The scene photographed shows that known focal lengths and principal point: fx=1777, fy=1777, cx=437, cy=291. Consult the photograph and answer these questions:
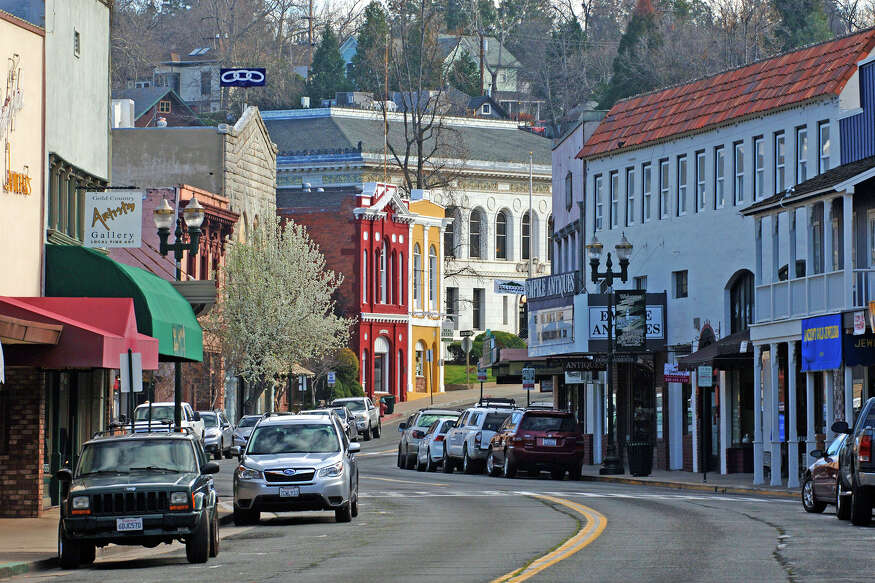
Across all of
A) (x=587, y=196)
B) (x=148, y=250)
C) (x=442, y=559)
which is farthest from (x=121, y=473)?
(x=148, y=250)

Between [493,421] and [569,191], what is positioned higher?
[569,191]

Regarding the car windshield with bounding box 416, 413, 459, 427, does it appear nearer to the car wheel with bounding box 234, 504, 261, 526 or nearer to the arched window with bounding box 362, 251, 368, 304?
the car wheel with bounding box 234, 504, 261, 526

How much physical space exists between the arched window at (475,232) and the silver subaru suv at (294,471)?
8439 cm

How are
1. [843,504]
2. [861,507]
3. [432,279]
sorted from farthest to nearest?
[432,279]
[843,504]
[861,507]

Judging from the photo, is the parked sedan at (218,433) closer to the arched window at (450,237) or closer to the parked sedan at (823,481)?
the parked sedan at (823,481)

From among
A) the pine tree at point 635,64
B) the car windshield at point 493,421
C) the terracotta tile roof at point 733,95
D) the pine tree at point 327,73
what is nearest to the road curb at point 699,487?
the car windshield at point 493,421

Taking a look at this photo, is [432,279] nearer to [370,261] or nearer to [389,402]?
[370,261]

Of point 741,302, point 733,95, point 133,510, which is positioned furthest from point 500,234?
point 133,510

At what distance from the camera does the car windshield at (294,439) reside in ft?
93.9

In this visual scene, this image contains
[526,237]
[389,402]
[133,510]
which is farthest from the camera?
[526,237]

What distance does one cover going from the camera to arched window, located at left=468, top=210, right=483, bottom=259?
113312 millimetres

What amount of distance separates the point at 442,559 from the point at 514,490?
1706cm

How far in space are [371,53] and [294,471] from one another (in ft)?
326

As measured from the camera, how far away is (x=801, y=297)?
4062 cm
